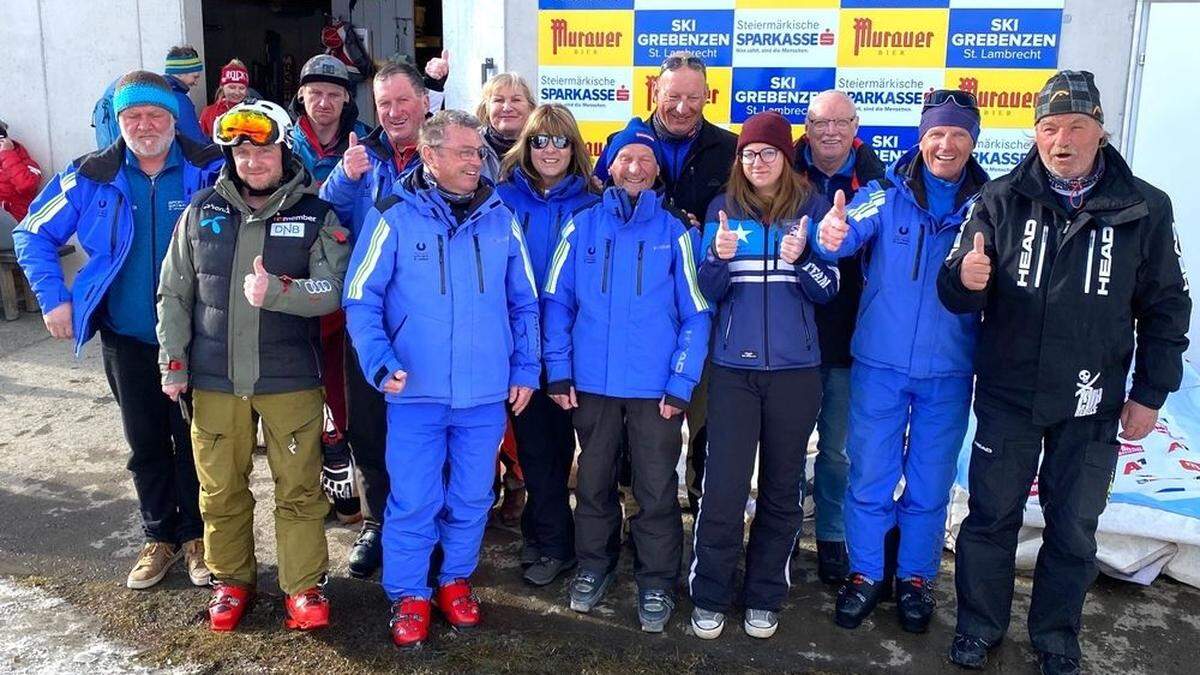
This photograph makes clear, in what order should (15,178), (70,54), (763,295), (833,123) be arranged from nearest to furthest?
(763,295) < (833,123) < (15,178) < (70,54)

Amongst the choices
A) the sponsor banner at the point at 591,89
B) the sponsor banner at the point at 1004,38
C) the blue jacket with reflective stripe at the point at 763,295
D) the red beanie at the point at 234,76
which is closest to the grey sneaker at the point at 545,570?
the blue jacket with reflective stripe at the point at 763,295

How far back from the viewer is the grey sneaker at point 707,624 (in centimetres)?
348

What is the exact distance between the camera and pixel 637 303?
3389 millimetres

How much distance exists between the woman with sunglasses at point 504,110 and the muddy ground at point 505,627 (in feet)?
5.80

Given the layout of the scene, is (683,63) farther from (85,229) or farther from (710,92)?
(85,229)

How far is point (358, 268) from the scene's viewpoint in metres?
3.26

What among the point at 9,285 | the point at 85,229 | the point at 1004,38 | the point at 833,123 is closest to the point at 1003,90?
the point at 1004,38

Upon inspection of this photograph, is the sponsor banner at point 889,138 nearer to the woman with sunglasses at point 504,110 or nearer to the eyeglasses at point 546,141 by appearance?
the woman with sunglasses at point 504,110

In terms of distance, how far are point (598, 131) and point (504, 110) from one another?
1.65 meters

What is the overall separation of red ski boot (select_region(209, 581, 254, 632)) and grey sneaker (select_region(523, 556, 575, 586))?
1.08 m

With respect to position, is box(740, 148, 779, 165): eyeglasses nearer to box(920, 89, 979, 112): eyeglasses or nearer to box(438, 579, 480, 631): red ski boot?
box(920, 89, 979, 112): eyeglasses

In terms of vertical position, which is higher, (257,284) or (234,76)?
(234,76)

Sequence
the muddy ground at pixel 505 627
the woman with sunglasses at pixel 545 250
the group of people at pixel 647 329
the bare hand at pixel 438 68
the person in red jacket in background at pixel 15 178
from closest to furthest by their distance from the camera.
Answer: the group of people at pixel 647 329, the muddy ground at pixel 505 627, the woman with sunglasses at pixel 545 250, the bare hand at pixel 438 68, the person in red jacket in background at pixel 15 178

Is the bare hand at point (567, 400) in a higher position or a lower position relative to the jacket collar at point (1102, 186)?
lower
